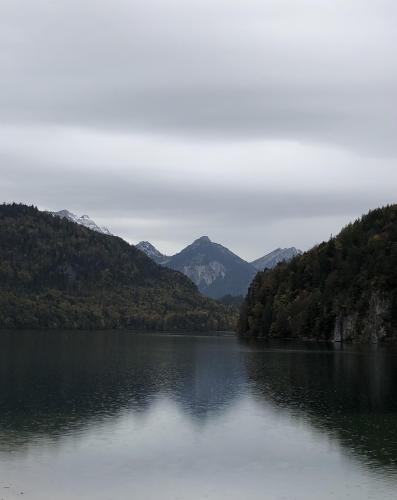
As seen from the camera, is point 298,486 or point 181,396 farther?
point 181,396

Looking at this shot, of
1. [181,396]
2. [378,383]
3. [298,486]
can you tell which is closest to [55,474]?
[298,486]

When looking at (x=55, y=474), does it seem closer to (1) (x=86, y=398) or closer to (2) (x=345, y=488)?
(2) (x=345, y=488)

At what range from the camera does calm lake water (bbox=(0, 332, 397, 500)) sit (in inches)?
1764

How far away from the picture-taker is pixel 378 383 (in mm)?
99562

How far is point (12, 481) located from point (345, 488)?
73.3ft

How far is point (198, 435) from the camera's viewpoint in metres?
62.8

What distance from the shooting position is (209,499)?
41969 mm

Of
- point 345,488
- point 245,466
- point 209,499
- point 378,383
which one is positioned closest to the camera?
point 209,499

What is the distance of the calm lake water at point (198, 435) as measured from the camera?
1764 inches

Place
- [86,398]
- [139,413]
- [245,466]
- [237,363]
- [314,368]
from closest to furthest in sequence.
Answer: [245,466]
[139,413]
[86,398]
[314,368]
[237,363]

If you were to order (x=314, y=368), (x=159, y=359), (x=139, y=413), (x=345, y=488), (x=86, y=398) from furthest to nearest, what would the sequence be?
(x=159, y=359)
(x=314, y=368)
(x=86, y=398)
(x=139, y=413)
(x=345, y=488)

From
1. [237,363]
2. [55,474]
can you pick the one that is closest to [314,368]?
[237,363]

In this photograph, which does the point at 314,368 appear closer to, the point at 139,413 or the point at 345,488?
the point at 139,413

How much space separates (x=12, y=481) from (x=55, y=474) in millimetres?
3460
